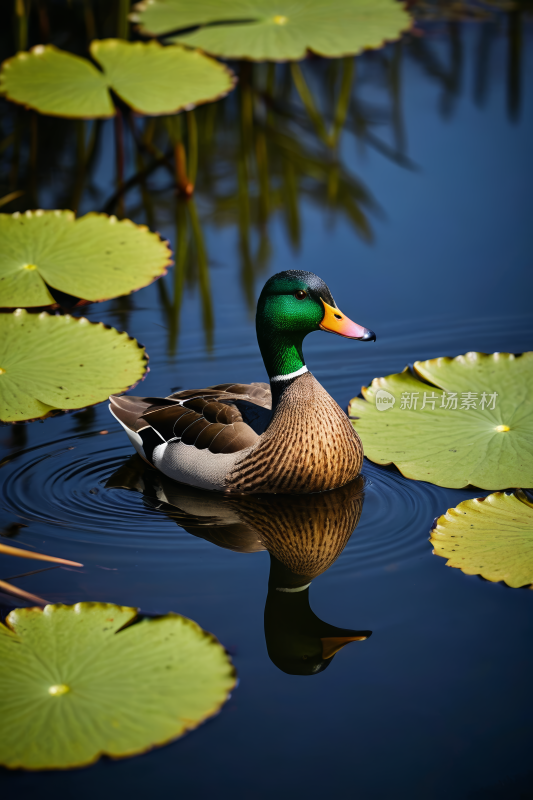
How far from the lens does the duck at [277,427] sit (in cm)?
407

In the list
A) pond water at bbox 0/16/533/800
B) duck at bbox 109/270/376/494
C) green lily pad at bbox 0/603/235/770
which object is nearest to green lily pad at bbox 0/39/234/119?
pond water at bbox 0/16/533/800

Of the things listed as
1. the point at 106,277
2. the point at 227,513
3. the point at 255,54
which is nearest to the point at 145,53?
the point at 255,54

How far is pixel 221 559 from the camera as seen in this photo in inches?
143

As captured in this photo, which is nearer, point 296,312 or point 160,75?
point 296,312

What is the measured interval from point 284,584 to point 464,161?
5278mm

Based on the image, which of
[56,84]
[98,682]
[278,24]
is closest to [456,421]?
[98,682]

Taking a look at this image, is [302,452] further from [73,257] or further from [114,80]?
[114,80]

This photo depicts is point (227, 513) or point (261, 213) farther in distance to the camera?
point (261, 213)

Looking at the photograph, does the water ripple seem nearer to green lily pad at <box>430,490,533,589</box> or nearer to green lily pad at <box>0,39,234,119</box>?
green lily pad at <box>430,490,533,589</box>

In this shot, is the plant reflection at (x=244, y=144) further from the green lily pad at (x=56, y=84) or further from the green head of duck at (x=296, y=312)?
the green head of duck at (x=296, y=312)

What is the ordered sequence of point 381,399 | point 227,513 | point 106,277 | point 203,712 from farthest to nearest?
point 106,277, point 381,399, point 227,513, point 203,712

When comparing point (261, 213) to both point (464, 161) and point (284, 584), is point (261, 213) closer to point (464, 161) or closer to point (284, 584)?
point (464, 161)

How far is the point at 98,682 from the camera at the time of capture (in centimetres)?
278

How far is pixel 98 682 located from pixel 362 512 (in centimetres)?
157
